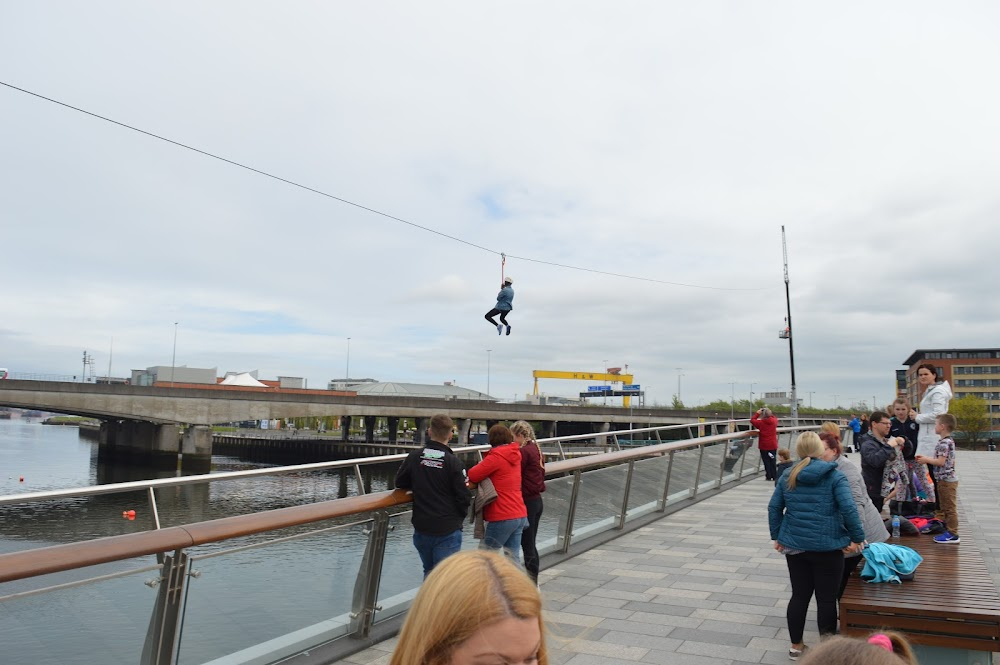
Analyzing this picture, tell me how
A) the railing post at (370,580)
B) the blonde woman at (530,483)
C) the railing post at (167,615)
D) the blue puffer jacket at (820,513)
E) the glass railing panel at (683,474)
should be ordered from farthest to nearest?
the glass railing panel at (683,474)
the blonde woman at (530,483)
the railing post at (370,580)
the blue puffer jacket at (820,513)
the railing post at (167,615)

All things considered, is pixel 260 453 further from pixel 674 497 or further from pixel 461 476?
pixel 461 476

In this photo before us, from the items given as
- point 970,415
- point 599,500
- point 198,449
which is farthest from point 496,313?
point 970,415

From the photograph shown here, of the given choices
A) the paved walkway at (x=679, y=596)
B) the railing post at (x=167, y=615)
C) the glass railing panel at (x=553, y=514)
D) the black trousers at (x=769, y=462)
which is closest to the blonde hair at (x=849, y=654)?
the paved walkway at (x=679, y=596)

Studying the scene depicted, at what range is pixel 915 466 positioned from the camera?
27.1 ft

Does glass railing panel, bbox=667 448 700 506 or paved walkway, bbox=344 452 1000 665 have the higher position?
glass railing panel, bbox=667 448 700 506

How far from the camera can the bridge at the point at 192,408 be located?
44031mm

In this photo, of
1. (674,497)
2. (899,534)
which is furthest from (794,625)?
(674,497)

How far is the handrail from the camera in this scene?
130 inches

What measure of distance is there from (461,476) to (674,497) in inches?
322

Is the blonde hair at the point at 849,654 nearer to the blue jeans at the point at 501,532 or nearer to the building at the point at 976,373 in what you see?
the blue jeans at the point at 501,532

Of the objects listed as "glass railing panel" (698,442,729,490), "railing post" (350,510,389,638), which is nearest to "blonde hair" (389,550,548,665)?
"railing post" (350,510,389,638)

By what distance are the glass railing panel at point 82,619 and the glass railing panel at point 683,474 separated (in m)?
9.99

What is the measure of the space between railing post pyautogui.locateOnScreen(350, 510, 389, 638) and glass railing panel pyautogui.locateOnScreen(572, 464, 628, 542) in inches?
148

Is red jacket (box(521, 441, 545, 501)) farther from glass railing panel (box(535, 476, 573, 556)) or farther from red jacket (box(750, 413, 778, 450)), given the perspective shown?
red jacket (box(750, 413, 778, 450))
